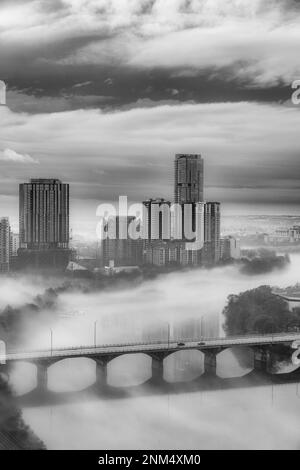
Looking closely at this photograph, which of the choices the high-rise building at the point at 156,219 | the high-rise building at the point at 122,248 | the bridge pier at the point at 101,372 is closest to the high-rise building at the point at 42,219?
the high-rise building at the point at 122,248

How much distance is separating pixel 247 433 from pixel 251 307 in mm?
4093

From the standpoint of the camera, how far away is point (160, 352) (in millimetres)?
6883

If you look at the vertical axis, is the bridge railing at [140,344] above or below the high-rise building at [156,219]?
below

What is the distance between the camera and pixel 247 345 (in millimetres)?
7242

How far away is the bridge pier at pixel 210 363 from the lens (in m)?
6.72

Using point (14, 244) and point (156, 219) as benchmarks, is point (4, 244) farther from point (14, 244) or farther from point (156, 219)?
point (156, 219)

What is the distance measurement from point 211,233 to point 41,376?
14.7 feet

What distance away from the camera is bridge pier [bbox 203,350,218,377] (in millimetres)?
6719

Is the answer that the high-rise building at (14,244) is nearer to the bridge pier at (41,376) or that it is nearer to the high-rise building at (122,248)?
the high-rise building at (122,248)

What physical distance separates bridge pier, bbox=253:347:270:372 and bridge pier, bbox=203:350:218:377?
0.42 m

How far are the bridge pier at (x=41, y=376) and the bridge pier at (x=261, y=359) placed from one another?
210cm

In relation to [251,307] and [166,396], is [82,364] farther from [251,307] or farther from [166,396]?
[251,307]

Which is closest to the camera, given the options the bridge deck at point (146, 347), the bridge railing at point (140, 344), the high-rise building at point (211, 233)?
the bridge deck at point (146, 347)
